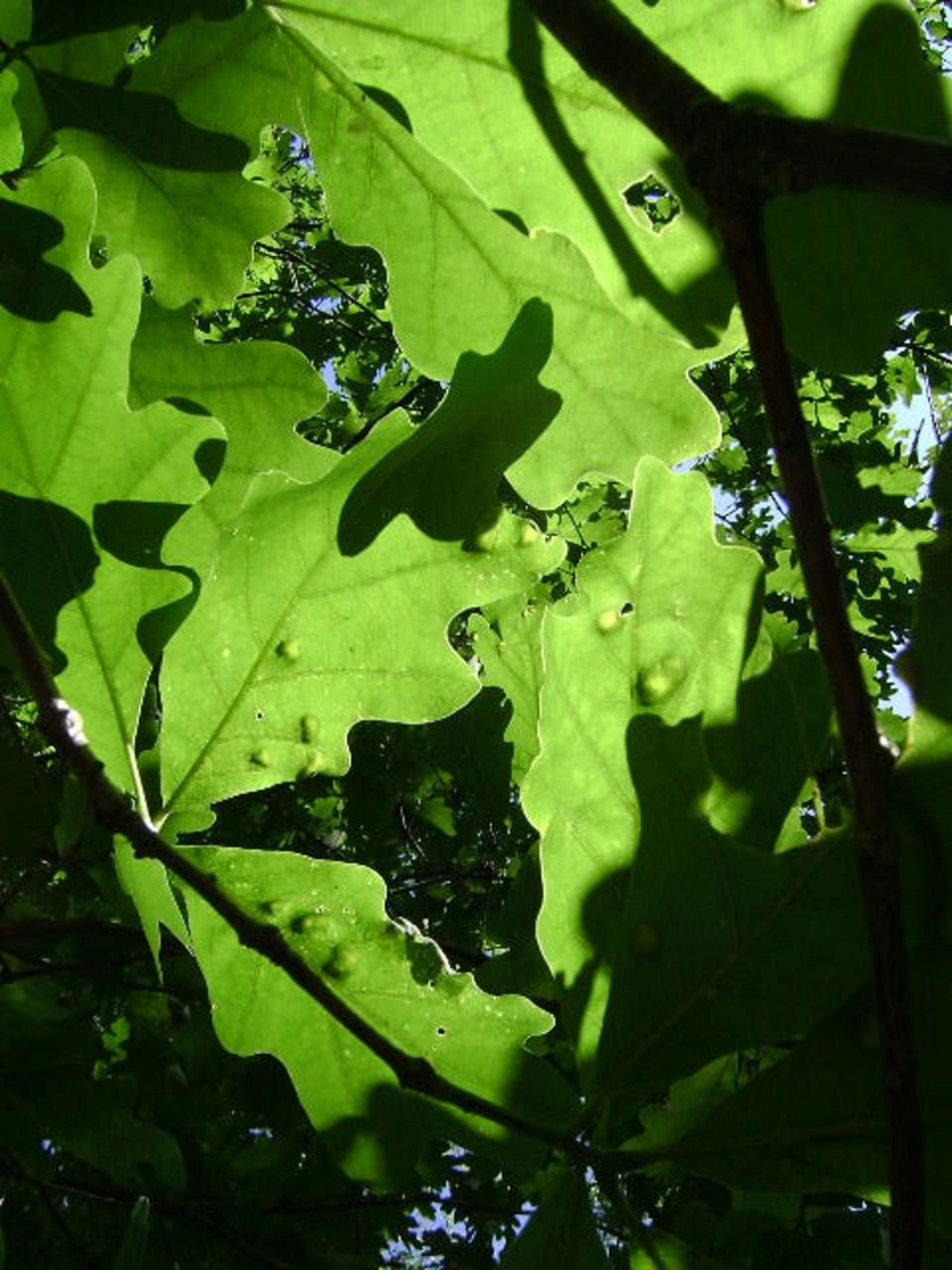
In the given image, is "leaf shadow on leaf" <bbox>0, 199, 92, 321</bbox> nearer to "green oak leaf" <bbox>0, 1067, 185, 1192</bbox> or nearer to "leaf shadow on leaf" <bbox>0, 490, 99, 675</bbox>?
"leaf shadow on leaf" <bbox>0, 490, 99, 675</bbox>

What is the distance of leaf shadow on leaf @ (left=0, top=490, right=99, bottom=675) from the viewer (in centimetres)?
122

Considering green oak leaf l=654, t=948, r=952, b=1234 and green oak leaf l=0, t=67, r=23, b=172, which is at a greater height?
green oak leaf l=0, t=67, r=23, b=172

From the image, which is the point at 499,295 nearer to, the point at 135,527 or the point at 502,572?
the point at 502,572

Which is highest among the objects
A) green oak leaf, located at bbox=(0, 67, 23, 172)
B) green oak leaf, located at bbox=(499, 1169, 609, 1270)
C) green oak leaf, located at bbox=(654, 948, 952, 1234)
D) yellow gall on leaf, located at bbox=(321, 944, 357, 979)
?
green oak leaf, located at bbox=(0, 67, 23, 172)

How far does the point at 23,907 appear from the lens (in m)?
2.46

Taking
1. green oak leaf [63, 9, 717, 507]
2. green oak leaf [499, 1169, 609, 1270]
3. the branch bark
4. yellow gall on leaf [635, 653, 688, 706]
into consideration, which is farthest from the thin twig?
green oak leaf [63, 9, 717, 507]

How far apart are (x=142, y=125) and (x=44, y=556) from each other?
51 cm

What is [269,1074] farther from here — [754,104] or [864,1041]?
[754,104]

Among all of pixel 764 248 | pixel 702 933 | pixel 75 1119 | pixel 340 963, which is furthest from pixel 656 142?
pixel 75 1119

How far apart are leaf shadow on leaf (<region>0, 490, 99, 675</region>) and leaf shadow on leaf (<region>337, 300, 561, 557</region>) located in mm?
235

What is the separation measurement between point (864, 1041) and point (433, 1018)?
392mm

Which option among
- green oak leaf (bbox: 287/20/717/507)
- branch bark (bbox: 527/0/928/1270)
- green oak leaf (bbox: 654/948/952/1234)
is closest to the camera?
branch bark (bbox: 527/0/928/1270)

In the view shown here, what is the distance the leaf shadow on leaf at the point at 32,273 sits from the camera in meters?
1.20

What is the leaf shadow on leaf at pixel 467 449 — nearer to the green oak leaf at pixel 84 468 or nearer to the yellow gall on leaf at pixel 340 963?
the green oak leaf at pixel 84 468
